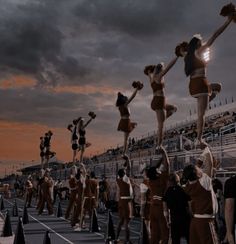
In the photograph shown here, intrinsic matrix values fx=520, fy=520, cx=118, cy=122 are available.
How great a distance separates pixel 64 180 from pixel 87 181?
20.8 meters

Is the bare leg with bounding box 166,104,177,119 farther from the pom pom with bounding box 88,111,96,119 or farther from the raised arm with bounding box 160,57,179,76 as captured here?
the pom pom with bounding box 88,111,96,119

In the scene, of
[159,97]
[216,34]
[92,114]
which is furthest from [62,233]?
[216,34]

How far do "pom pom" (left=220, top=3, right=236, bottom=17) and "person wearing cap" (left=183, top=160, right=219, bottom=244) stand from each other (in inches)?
140

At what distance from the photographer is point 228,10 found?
9188mm

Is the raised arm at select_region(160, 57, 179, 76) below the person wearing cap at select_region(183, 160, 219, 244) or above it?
above

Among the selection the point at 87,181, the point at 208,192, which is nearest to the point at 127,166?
the point at 87,181

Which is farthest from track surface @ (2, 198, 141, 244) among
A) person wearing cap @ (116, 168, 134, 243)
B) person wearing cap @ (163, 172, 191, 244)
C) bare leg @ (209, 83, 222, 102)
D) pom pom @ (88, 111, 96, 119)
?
person wearing cap @ (163, 172, 191, 244)

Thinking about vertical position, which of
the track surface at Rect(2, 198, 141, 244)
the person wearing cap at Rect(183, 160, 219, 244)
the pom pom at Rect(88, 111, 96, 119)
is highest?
the pom pom at Rect(88, 111, 96, 119)

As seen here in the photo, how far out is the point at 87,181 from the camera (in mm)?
15023

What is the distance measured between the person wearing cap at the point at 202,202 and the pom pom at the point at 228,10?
3.55m

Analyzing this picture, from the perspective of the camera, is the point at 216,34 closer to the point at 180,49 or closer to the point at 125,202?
the point at 180,49

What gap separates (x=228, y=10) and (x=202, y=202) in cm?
395

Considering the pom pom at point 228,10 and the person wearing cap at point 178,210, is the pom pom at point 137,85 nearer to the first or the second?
the pom pom at point 228,10

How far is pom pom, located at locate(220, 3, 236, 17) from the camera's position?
9141mm
